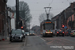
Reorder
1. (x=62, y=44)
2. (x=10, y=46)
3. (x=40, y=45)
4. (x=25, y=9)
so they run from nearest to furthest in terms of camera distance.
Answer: (x=10, y=46) < (x=40, y=45) < (x=62, y=44) < (x=25, y=9)

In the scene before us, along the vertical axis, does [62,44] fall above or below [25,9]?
below

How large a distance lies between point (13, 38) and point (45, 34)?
14.3 meters

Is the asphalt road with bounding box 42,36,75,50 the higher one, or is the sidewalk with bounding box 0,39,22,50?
the asphalt road with bounding box 42,36,75,50

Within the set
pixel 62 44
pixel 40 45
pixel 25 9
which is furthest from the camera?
pixel 25 9

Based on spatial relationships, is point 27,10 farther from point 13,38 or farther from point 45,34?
point 13,38

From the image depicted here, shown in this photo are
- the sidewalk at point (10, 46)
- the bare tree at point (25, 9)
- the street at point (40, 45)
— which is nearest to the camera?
the street at point (40, 45)

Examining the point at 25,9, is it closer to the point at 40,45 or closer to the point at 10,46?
the point at 40,45

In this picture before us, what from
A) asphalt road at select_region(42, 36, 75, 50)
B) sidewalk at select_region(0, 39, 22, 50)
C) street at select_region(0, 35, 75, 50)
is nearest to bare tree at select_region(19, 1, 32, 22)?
asphalt road at select_region(42, 36, 75, 50)

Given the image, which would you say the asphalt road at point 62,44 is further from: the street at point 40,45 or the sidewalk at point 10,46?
the sidewalk at point 10,46

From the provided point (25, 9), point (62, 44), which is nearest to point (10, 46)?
point (62, 44)

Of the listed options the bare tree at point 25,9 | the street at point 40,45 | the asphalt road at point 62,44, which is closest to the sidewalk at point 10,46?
the street at point 40,45

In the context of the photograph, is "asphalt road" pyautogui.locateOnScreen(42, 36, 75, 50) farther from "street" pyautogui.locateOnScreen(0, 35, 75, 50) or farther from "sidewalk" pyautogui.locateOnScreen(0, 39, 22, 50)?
"sidewalk" pyautogui.locateOnScreen(0, 39, 22, 50)

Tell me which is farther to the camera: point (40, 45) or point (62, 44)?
point (62, 44)

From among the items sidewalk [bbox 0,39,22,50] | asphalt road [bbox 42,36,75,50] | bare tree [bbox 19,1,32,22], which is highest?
bare tree [bbox 19,1,32,22]
